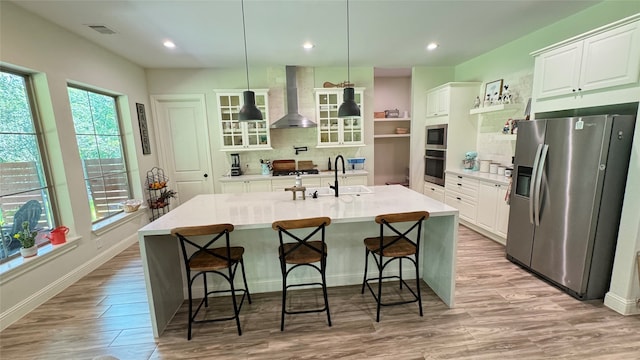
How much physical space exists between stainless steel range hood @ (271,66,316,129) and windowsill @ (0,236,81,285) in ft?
10.3

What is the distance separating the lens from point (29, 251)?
248cm

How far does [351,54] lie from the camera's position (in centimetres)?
419

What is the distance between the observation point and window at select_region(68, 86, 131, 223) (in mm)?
3350

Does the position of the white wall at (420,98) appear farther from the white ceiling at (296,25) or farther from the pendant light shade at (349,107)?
the pendant light shade at (349,107)

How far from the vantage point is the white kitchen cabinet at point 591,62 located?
2059 mm

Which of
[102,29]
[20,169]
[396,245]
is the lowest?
[396,245]

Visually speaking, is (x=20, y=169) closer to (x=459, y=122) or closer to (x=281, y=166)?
(x=281, y=166)

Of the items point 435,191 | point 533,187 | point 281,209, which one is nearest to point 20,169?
point 281,209

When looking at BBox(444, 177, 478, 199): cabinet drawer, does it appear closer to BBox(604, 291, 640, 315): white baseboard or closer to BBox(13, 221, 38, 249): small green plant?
BBox(604, 291, 640, 315): white baseboard

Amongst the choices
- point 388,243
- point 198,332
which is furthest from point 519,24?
point 198,332

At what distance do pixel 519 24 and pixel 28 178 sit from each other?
576 cm

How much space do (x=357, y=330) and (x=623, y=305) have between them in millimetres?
2195


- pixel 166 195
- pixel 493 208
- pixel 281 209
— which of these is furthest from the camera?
pixel 166 195

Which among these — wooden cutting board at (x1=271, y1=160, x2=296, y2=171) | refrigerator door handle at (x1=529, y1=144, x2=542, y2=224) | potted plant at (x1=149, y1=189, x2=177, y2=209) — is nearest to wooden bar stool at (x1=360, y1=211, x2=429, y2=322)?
refrigerator door handle at (x1=529, y1=144, x2=542, y2=224)
